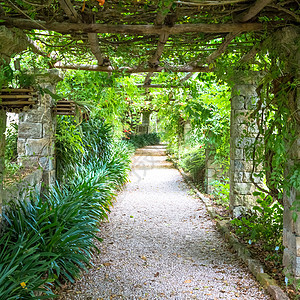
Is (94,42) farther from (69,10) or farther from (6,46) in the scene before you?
(6,46)

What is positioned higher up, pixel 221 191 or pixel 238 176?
pixel 238 176

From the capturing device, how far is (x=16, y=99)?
261 cm

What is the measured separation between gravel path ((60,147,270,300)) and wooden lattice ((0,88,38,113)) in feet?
5.43

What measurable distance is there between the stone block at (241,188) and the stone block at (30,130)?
295cm

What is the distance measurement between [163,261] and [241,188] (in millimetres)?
1900

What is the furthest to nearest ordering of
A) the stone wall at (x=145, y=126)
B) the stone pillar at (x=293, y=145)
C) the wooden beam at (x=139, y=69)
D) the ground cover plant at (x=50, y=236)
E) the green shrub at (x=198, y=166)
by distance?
1. the stone wall at (x=145, y=126)
2. the green shrub at (x=198, y=166)
3. the wooden beam at (x=139, y=69)
4. the stone pillar at (x=293, y=145)
5. the ground cover plant at (x=50, y=236)

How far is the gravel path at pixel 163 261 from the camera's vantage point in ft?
9.59

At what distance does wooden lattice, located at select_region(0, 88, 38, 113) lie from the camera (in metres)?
2.56

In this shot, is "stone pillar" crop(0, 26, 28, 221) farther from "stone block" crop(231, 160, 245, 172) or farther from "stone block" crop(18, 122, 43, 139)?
"stone block" crop(231, 160, 245, 172)

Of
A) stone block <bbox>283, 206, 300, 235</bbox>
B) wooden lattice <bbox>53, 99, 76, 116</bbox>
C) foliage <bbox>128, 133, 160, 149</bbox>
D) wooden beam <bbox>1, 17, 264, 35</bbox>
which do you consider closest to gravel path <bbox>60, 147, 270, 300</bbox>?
stone block <bbox>283, 206, 300, 235</bbox>

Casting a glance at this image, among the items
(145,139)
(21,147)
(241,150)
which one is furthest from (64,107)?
(145,139)

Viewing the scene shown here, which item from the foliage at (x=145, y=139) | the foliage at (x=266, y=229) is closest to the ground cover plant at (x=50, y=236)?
the foliage at (x=266, y=229)

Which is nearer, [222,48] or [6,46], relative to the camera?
[6,46]

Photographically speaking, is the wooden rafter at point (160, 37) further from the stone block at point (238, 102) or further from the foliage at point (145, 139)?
the foliage at point (145, 139)
